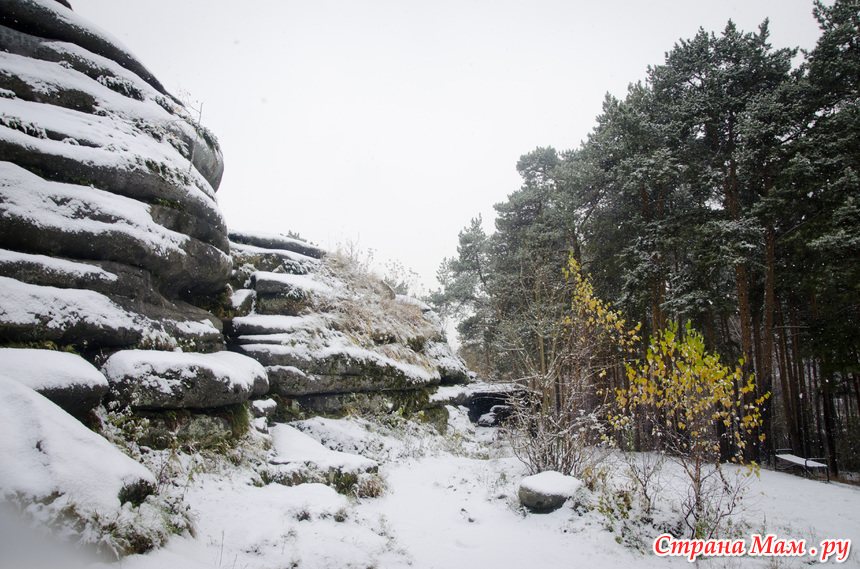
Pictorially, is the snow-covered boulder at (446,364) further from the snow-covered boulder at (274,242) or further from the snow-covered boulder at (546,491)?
the snow-covered boulder at (546,491)

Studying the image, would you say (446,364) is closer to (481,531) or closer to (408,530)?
(481,531)

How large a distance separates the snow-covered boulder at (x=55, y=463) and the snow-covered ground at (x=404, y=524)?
1.67 ft

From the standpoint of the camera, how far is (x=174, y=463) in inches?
180

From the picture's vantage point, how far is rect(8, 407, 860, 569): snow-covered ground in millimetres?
3848

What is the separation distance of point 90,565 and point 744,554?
6.98 metres

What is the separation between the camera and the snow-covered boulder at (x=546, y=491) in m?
6.02

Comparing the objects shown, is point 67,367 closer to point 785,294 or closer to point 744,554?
point 744,554

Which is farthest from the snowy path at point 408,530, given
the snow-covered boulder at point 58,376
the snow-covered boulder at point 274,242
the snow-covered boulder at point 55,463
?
the snow-covered boulder at point 274,242

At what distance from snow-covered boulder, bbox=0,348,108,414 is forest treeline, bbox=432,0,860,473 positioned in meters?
6.91

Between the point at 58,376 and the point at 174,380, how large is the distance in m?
1.41

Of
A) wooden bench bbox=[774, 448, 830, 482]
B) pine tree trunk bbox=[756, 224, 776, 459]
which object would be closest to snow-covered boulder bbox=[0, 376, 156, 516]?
pine tree trunk bbox=[756, 224, 776, 459]

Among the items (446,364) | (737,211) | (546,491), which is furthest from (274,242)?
(737,211)

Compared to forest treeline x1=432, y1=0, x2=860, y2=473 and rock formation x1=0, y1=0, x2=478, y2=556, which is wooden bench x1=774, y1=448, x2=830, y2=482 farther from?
rock formation x1=0, y1=0, x2=478, y2=556

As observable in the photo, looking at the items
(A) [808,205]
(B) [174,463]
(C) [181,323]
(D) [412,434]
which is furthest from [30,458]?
(A) [808,205]
